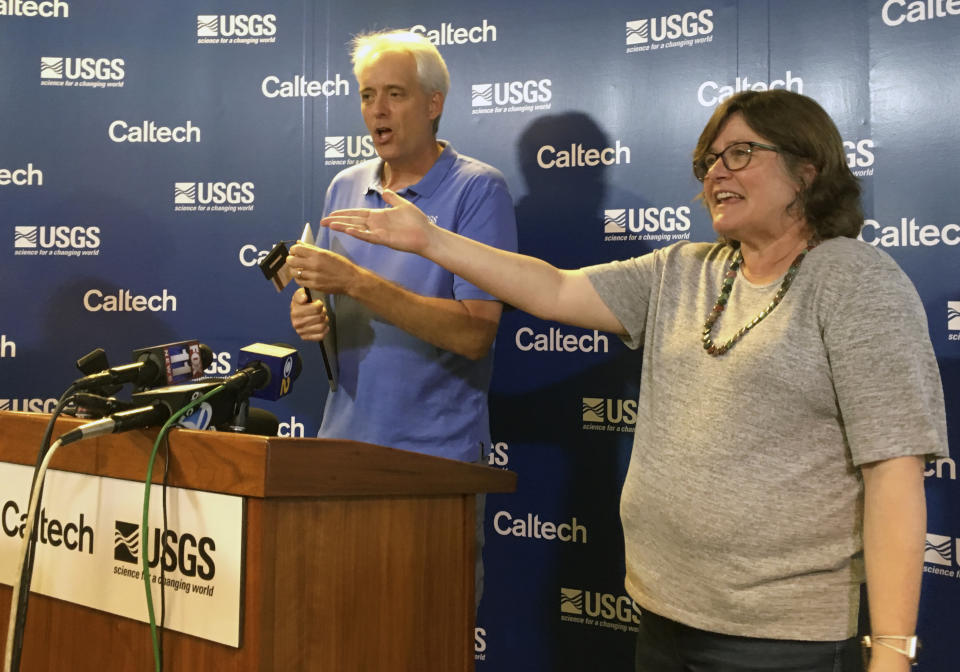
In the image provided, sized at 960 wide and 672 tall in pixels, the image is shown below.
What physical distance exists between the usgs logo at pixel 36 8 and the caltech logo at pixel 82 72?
18 cm

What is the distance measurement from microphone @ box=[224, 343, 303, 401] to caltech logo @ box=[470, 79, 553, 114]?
6.33 ft

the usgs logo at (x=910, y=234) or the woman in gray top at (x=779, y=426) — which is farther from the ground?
the usgs logo at (x=910, y=234)

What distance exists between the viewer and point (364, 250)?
2.45 meters

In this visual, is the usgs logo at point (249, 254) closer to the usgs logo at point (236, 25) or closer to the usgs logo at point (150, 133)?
the usgs logo at point (150, 133)

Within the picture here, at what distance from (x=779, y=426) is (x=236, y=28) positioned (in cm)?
293

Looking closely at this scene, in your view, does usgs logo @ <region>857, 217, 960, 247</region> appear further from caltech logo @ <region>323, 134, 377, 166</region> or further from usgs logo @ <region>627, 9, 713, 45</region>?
caltech logo @ <region>323, 134, 377, 166</region>

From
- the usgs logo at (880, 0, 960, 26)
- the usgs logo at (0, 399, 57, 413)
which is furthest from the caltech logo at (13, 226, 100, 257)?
the usgs logo at (880, 0, 960, 26)

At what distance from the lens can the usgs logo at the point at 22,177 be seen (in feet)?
11.8

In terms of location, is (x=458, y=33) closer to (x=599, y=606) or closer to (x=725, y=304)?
(x=725, y=304)

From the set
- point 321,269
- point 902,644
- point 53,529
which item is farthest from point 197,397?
point 902,644

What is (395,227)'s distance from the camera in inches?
70.7

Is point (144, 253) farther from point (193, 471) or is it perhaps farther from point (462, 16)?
point (193, 471)

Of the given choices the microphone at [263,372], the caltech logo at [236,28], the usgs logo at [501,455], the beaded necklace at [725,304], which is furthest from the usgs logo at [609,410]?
the caltech logo at [236,28]

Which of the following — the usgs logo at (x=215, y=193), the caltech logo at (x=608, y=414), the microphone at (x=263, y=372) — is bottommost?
the caltech logo at (x=608, y=414)
